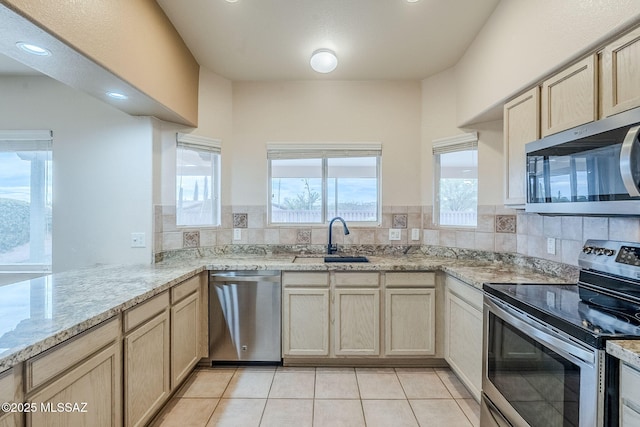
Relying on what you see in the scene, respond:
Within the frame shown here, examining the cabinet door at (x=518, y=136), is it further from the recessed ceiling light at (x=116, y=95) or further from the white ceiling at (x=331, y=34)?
the recessed ceiling light at (x=116, y=95)

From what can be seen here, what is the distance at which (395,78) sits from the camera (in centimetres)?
308

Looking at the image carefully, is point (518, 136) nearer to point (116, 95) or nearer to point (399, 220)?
point (399, 220)

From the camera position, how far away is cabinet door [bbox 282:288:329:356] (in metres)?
2.56

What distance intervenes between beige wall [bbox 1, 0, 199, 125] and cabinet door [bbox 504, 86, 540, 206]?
249 centimetres

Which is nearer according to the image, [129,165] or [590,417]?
[590,417]

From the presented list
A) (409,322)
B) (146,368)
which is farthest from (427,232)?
(146,368)

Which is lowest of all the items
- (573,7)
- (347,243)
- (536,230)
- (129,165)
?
(347,243)

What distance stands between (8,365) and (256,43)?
258 cm

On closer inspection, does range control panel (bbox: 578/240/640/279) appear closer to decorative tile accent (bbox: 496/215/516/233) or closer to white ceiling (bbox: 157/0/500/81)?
decorative tile accent (bbox: 496/215/516/233)

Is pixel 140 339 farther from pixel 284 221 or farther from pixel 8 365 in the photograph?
pixel 284 221

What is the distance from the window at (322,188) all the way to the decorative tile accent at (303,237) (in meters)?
0.11

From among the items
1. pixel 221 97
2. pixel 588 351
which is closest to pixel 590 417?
pixel 588 351

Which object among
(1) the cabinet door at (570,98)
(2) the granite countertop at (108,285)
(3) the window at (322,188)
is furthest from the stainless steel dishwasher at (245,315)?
(1) the cabinet door at (570,98)

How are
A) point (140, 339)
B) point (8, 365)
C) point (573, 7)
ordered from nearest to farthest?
point (8, 365), point (573, 7), point (140, 339)
